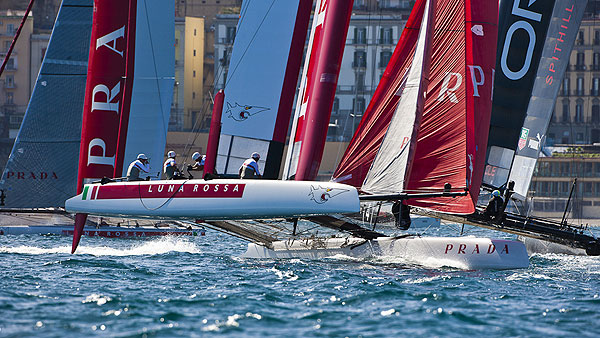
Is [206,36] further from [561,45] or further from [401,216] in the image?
[401,216]

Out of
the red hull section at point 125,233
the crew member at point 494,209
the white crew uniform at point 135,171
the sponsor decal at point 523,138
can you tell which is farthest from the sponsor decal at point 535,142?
the white crew uniform at point 135,171

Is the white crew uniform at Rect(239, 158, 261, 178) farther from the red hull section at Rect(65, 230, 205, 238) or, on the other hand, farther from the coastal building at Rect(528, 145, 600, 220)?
the coastal building at Rect(528, 145, 600, 220)

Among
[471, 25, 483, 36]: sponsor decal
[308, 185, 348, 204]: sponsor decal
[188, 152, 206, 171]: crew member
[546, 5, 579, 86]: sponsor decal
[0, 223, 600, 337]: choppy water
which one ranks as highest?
[546, 5, 579, 86]: sponsor decal

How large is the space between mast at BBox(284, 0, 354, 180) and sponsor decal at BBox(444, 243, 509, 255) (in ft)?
9.43

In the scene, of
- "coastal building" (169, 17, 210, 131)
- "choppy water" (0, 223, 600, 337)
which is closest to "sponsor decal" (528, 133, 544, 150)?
"choppy water" (0, 223, 600, 337)

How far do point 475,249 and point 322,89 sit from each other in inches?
160

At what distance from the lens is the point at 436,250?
58.1ft

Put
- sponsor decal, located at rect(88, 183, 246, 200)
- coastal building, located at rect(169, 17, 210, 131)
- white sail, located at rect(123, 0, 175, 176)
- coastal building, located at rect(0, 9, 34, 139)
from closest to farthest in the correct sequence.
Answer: sponsor decal, located at rect(88, 183, 246, 200) → white sail, located at rect(123, 0, 175, 176) → coastal building, located at rect(0, 9, 34, 139) → coastal building, located at rect(169, 17, 210, 131)

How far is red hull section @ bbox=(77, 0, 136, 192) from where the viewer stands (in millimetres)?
20656

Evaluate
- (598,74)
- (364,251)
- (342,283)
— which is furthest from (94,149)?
(598,74)

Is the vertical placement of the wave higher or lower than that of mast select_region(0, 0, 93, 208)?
lower

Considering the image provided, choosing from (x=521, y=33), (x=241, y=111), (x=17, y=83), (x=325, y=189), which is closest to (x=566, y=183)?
(x=17, y=83)

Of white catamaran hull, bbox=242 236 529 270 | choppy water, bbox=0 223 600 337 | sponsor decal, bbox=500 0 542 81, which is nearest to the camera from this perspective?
choppy water, bbox=0 223 600 337

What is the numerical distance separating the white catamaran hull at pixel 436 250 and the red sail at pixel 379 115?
4.54 feet
